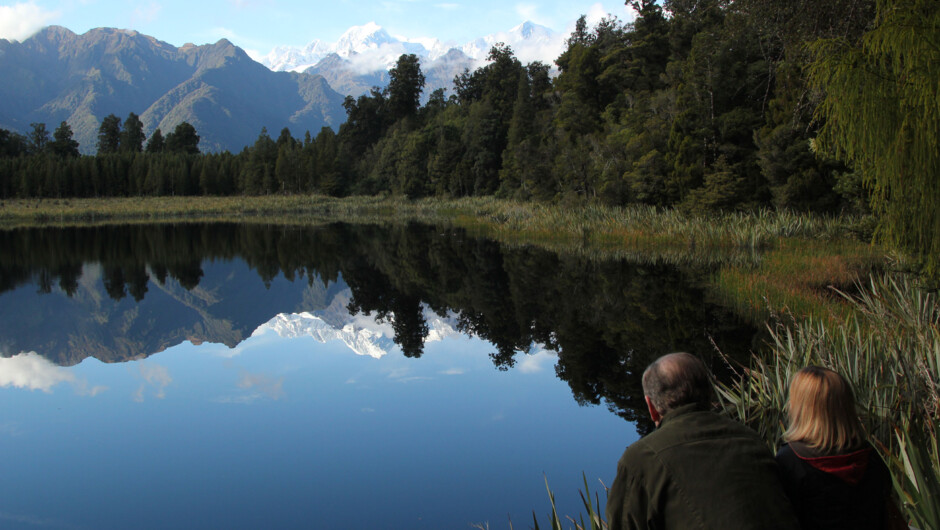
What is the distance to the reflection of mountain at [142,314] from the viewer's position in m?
11.9

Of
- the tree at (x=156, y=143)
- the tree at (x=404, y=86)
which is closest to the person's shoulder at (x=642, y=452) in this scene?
the tree at (x=404, y=86)

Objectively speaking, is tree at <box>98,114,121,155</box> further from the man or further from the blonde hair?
the blonde hair

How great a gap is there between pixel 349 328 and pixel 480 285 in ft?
16.4

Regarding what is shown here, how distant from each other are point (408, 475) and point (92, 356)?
7872mm

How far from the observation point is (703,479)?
2271 millimetres

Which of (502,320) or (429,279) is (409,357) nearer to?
(502,320)

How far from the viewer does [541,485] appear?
584 centimetres

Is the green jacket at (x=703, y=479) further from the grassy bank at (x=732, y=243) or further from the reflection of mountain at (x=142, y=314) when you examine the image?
the reflection of mountain at (x=142, y=314)

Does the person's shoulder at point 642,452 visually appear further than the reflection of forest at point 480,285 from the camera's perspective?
No

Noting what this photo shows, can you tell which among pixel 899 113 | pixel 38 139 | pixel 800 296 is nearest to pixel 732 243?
pixel 800 296

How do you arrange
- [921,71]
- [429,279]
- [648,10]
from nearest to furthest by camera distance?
[921,71] → [429,279] → [648,10]

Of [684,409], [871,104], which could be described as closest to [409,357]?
[871,104]

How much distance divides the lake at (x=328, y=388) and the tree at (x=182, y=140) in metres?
82.0

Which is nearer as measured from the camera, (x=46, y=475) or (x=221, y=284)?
(x=46, y=475)
